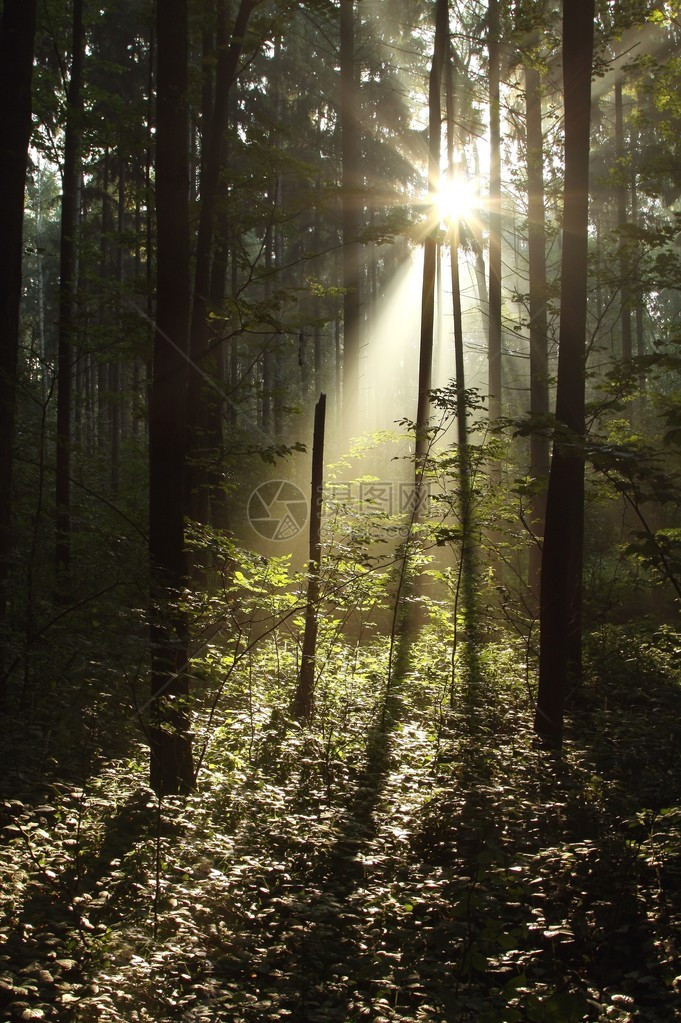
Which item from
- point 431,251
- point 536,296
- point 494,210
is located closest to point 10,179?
point 431,251

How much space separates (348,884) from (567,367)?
5.20 meters

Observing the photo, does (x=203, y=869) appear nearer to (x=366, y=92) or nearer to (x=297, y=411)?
(x=297, y=411)

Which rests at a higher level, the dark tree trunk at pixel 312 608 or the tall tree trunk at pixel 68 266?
the tall tree trunk at pixel 68 266

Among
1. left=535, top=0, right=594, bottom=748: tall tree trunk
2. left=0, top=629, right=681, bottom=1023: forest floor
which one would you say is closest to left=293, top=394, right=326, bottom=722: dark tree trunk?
left=0, top=629, right=681, bottom=1023: forest floor

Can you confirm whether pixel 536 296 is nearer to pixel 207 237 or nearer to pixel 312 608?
pixel 207 237

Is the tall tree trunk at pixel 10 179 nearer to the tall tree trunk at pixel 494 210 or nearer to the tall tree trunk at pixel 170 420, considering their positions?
the tall tree trunk at pixel 170 420

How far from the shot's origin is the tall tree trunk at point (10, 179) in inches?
266

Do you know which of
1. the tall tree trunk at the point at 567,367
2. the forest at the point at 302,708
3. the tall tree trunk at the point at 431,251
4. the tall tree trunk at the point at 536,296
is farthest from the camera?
the tall tree trunk at the point at 536,296

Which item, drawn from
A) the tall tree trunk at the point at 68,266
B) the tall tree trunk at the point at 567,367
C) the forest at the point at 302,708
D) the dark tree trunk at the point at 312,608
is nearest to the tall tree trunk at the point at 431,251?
the forest at the point at 302,708

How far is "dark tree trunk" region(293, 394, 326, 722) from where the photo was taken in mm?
8219

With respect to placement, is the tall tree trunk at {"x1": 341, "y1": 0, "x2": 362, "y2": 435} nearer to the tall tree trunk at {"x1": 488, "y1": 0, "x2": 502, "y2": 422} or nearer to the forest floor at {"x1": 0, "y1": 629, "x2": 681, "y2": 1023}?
the tall tree trunk at {"x1": 488, "y1": 0, "x2": 502, "y2": 422}

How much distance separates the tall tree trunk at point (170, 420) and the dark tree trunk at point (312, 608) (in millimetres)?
2156

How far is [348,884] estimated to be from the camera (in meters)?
4.84

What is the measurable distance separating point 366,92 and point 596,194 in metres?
9.35
